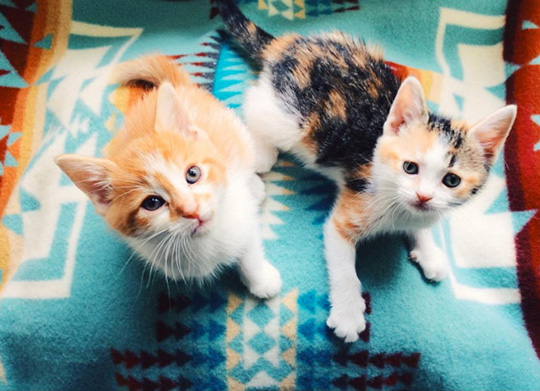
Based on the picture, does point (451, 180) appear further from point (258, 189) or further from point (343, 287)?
point (258, 189)

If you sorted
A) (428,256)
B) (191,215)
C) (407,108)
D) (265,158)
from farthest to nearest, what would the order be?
1. (265,158)
2. (428,256)
3. (407,108)
4. (191,215)

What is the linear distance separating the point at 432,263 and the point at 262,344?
1.60 feet

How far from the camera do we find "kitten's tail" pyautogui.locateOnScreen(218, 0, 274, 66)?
1.31 meters

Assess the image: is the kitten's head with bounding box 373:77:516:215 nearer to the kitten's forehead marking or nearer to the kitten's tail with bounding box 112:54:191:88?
the kitten's forehead marking

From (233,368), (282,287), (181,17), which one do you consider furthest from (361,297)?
(181,17)

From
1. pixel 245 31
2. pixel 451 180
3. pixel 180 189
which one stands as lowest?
pixel 451 180

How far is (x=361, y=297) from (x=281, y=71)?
2.20 ft

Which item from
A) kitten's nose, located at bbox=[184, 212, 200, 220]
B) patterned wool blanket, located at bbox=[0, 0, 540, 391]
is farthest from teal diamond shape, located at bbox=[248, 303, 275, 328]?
kitten's nose, located at bbox=[184, 212, 200, 220]

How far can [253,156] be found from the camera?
3.82ft

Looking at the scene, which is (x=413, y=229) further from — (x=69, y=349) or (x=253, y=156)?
(x=69, y=349)

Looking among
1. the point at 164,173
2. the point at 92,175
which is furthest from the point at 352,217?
the point at 92,175

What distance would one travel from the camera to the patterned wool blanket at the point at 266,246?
1.02 m

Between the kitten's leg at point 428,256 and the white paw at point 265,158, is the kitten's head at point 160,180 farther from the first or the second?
the kitten's leg at point 428,256

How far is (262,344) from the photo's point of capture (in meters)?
1.02
